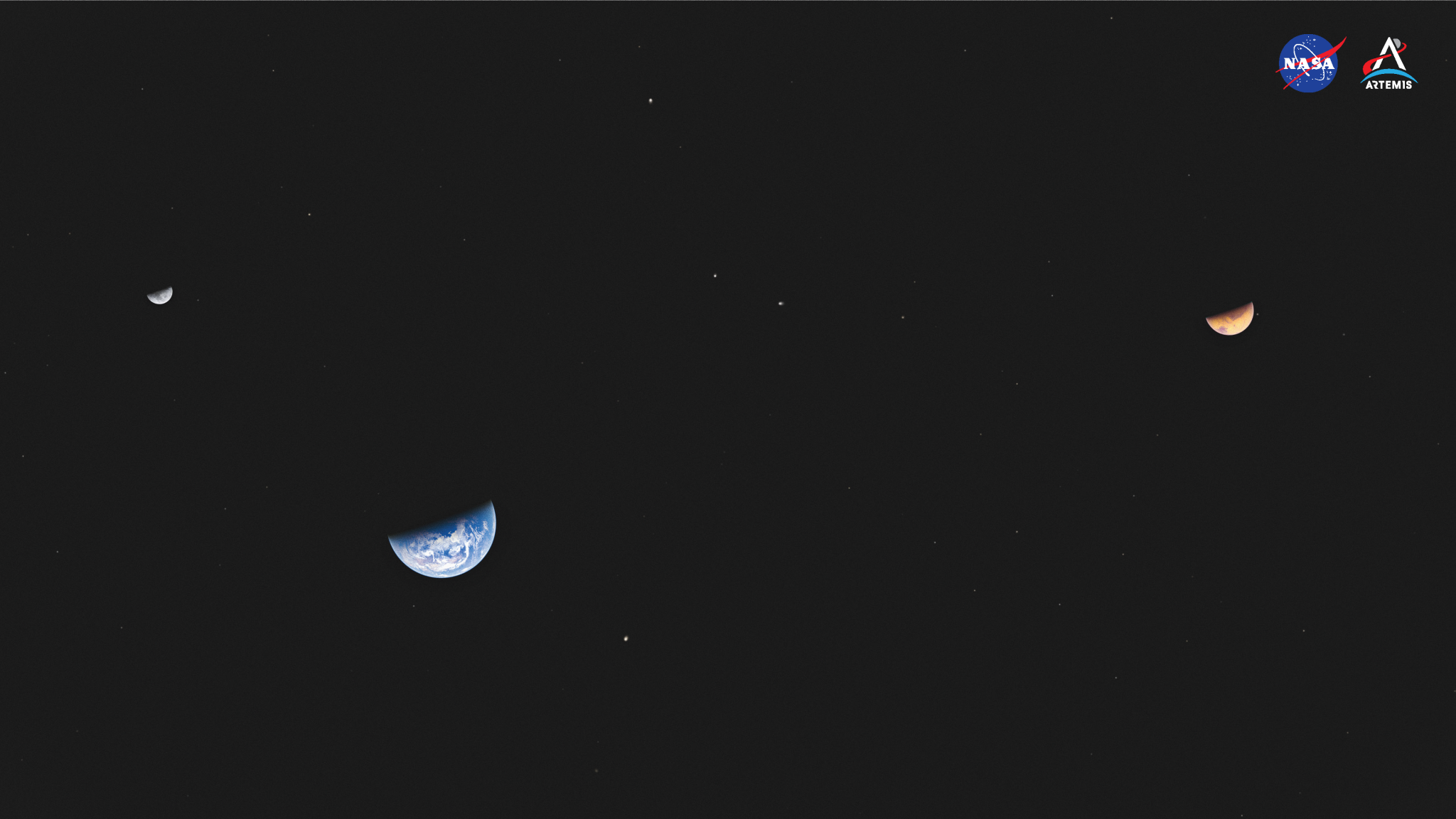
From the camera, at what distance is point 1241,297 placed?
81.4 inches

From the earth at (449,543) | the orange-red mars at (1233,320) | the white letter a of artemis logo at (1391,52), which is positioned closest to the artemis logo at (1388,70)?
the white letter a of artemis logo at (1391,52)

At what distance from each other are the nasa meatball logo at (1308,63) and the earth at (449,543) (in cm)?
273

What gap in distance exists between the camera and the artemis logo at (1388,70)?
198 cm

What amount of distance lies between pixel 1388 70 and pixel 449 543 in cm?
317

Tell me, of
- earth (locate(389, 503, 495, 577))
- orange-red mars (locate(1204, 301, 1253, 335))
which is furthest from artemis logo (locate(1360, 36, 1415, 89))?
earth (locate(389, 503, 495, 577))

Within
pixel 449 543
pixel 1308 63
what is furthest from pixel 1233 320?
pixel 449 543

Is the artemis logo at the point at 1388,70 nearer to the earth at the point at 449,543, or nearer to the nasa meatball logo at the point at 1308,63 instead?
the nasa meatball logo at the point at 1308,63

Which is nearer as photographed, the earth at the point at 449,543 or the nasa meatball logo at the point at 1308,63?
the nasa meatball logo at the point at 1308,63

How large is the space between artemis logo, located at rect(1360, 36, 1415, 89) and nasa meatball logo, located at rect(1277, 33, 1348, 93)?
0.10 metres

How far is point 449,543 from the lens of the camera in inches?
84.1

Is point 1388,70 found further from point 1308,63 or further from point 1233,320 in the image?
point 1233,320

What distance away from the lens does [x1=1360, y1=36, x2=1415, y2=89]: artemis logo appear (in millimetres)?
1978

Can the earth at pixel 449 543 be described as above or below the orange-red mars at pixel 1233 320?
below

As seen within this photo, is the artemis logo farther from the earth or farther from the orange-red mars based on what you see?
the earth
